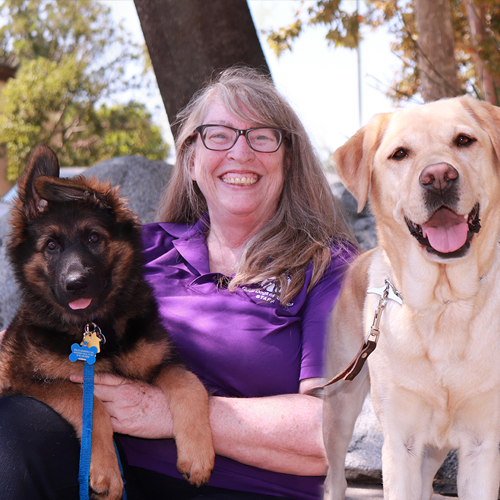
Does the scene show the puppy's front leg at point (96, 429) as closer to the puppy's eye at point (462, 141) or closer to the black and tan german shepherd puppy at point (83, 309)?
the black and tan german shepherd puppy at point (83, 309)

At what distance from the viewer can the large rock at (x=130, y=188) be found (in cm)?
482

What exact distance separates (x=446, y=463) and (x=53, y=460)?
2132mm

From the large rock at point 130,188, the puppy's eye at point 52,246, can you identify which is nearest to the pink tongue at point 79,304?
the puppy's eye at point 52,246

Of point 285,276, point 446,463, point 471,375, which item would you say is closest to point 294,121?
point 285,276

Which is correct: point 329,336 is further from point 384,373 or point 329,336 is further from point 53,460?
point 53,460

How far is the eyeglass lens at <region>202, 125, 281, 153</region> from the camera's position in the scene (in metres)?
3.21

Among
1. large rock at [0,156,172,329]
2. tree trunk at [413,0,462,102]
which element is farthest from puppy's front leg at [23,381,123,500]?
tree trunk at [413,0,462,102]

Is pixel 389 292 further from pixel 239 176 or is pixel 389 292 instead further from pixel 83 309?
pixel 83 309

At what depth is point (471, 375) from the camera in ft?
6.14

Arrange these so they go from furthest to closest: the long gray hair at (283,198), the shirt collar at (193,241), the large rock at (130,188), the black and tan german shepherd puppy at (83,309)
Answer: the large rock at (130,188) < the shirt collar at (193,241) < the long gray hair at (283,198) < the black and tan german shepherd puppy at (83,309)

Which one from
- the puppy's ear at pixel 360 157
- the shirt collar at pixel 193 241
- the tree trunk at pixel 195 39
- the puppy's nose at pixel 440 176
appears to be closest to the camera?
the puppy's nose at pixel 440 176

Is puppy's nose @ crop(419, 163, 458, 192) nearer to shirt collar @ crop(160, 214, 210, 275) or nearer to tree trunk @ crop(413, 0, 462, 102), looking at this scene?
shirt collar @ crop(160, 214, 210, 275)

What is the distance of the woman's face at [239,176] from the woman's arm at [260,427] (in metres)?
1.11

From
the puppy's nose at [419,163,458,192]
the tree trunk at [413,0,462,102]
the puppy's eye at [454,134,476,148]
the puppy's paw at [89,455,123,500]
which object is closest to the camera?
the puppy's nose at [419,163,458,192]
